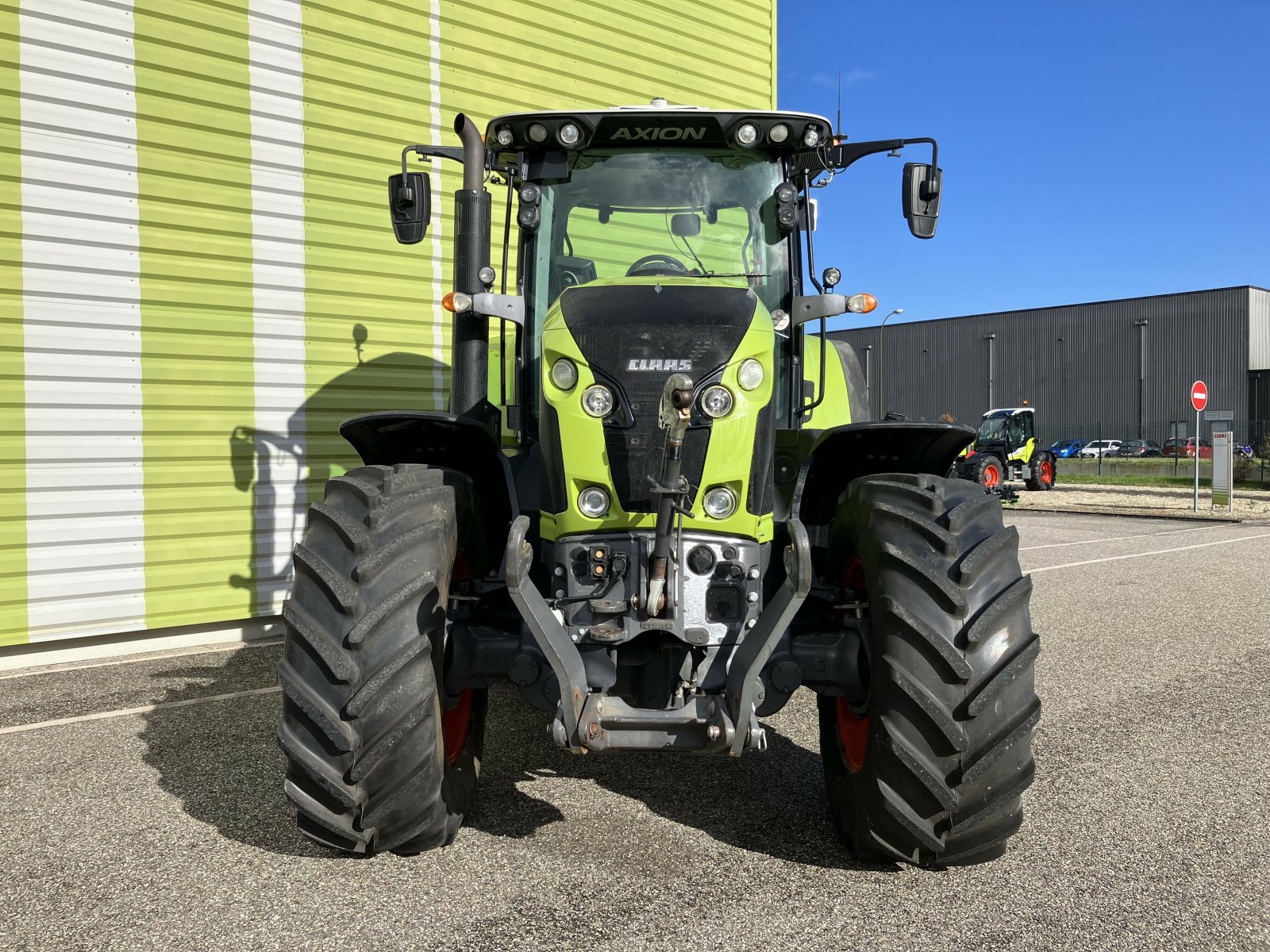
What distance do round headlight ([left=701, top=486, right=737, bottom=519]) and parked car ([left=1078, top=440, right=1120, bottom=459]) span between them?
4239cm

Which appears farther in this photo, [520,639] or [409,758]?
[520,639]

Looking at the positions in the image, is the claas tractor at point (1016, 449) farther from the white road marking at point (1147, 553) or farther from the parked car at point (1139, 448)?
the parked car at point (1139, 448)

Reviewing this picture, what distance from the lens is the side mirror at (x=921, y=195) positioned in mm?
3947

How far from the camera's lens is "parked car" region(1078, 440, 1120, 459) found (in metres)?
41.8

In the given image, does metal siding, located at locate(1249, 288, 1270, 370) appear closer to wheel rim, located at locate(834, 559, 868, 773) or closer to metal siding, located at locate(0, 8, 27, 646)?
wheel rim, located at locate(834, 559, 868, 773)

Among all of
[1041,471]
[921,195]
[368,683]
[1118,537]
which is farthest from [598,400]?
[1041,471]

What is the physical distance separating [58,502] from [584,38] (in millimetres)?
5504

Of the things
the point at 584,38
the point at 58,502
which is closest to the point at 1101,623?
the point at 584,38

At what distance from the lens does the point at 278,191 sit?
6.67 m

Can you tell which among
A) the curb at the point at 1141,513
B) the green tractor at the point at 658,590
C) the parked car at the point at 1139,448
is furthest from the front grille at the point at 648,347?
the parked car at the point at 1139,448

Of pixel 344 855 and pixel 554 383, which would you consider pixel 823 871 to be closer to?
pixel 344 855

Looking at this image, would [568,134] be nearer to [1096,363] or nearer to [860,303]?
[860,303]

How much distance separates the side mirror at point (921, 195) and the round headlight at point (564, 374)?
1735 millimetres

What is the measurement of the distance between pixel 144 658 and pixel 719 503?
4.62 meters
